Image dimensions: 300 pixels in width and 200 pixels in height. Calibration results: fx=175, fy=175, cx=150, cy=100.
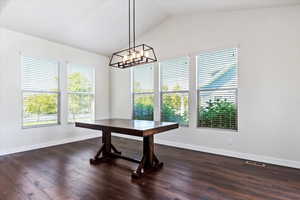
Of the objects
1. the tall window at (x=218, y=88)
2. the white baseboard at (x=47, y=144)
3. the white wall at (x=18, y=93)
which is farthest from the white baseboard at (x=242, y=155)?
the white wall at (x=18, y=93)

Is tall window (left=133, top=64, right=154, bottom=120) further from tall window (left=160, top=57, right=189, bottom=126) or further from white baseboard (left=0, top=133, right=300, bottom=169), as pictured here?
white baseboard (left=0, top=133, right=300, bottom=169)

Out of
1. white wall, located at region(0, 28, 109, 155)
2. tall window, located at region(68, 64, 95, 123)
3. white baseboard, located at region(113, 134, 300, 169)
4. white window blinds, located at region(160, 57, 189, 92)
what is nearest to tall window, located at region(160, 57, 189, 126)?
white window blinds, located at region(160, 57, 189, 92)

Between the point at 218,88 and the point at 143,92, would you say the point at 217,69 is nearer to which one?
the point at 218,88

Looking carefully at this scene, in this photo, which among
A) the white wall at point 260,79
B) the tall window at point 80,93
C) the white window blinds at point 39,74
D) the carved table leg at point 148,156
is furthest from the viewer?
the tall window at point 80,93

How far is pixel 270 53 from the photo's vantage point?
3.36 meters

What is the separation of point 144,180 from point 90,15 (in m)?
3.70

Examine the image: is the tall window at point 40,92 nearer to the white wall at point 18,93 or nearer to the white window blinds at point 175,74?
the white wall at point 18,93

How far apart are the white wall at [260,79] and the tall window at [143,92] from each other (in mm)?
1317

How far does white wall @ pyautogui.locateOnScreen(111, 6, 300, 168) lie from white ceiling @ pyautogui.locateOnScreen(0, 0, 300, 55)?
0.30 metres

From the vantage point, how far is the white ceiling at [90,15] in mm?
3379

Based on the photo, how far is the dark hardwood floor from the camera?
2.24m

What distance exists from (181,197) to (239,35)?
3332 millimetres

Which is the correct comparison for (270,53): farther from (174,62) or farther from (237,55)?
(174,62)

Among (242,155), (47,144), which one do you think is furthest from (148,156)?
(47,144)
